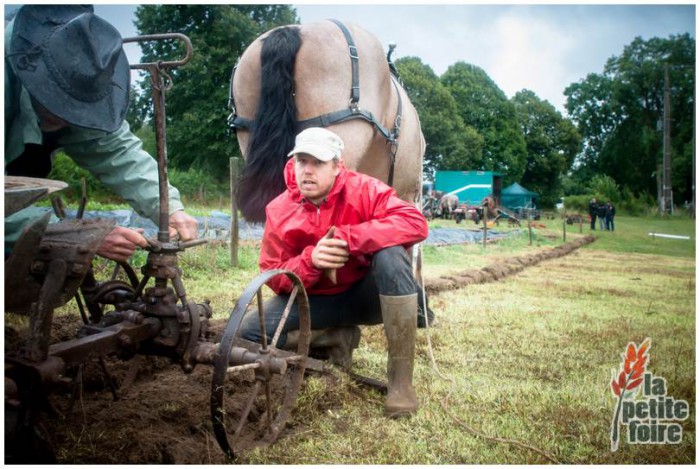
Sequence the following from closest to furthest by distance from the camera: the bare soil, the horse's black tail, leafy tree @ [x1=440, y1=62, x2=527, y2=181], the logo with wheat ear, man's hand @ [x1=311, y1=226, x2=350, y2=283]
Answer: the bare soil < the logo with wheat ear < man's hand @ [x1=311, y1=226, x2=350, y2=283] < the horse's black tail < leafy tree @ [x1=440, y1=62, x2=527, y2=181]

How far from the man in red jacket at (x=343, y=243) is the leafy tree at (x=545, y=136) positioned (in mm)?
2700

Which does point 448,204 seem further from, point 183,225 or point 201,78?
point 183,225

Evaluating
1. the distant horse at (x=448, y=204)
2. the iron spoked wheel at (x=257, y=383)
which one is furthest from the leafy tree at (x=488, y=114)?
the distant horse at (x=448, y=204)

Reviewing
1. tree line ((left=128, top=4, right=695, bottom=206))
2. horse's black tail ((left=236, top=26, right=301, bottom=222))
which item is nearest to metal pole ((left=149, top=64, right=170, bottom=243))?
horse's black tail ((left=236, top=26, right=301, bottom=222))

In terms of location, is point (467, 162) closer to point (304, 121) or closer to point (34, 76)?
point (304, 121)

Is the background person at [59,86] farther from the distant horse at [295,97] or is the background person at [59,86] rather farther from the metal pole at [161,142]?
the distant horse at [295,97]

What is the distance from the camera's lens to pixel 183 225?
239 centimetres

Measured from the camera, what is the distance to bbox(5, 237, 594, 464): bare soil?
195 cm

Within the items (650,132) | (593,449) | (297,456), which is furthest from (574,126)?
(297,456)

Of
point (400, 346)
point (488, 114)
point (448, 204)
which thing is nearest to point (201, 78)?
point (488, 114)

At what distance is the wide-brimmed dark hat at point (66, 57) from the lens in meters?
1.91

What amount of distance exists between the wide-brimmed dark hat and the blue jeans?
1.07m

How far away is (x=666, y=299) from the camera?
5566 millimetres

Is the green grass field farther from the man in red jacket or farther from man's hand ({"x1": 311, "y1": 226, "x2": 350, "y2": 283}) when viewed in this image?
man's hand ({"x1": 311, "y1": 226, "x2": 350, "y2": 283})
